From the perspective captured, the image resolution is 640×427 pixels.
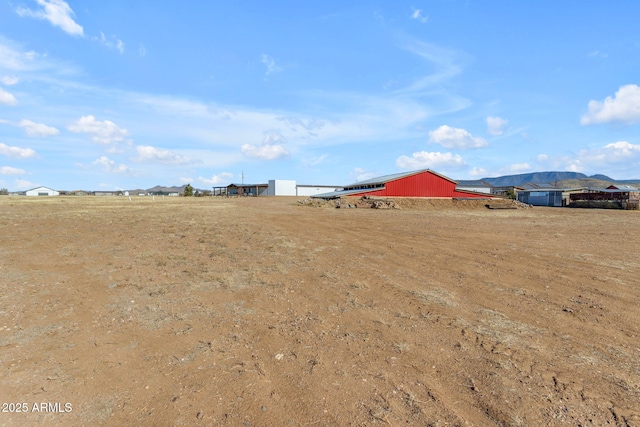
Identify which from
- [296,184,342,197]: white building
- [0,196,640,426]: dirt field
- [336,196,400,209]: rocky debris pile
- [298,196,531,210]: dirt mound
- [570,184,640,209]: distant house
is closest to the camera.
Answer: [0,196,640,426]: dirt field

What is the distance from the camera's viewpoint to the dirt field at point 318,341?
10.6 ft

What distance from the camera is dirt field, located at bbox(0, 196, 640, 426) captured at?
325 centimetres

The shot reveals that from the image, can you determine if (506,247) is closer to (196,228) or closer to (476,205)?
(196,228)

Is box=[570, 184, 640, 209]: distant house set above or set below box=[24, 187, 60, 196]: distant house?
below

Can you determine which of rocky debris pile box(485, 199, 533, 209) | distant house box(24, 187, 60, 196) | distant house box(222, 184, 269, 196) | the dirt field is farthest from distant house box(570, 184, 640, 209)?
distant house box(24, 187, 60, 196)

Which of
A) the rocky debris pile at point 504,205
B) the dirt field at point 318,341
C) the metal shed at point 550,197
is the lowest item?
the dirt field at point 318,341

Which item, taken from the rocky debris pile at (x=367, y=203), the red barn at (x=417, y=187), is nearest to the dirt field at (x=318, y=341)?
the rocky debris pile at (x=367, y=203)

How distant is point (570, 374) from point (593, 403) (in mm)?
531

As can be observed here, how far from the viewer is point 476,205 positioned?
1626 inches

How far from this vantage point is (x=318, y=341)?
15.1 feet

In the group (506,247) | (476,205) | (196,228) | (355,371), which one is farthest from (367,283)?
(476,205)

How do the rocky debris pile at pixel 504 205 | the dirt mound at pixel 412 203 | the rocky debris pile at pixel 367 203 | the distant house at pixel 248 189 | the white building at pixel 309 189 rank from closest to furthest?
1. the rocky debris pile at pixel 367 203
2. the dirt mound at pixel 412 203
3. the rocky debris pile at pixel 504 205
4. the white building at pixel 309 189
5. the distant house at pixel 248 189

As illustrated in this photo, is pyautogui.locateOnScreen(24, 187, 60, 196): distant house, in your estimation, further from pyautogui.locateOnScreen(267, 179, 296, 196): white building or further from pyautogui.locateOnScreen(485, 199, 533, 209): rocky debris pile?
pyautogui.locateOnScreen(485, 199, 533, 209): rocky debris pile

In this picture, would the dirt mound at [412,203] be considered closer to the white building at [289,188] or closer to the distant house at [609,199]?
the distant house at [609,199]
